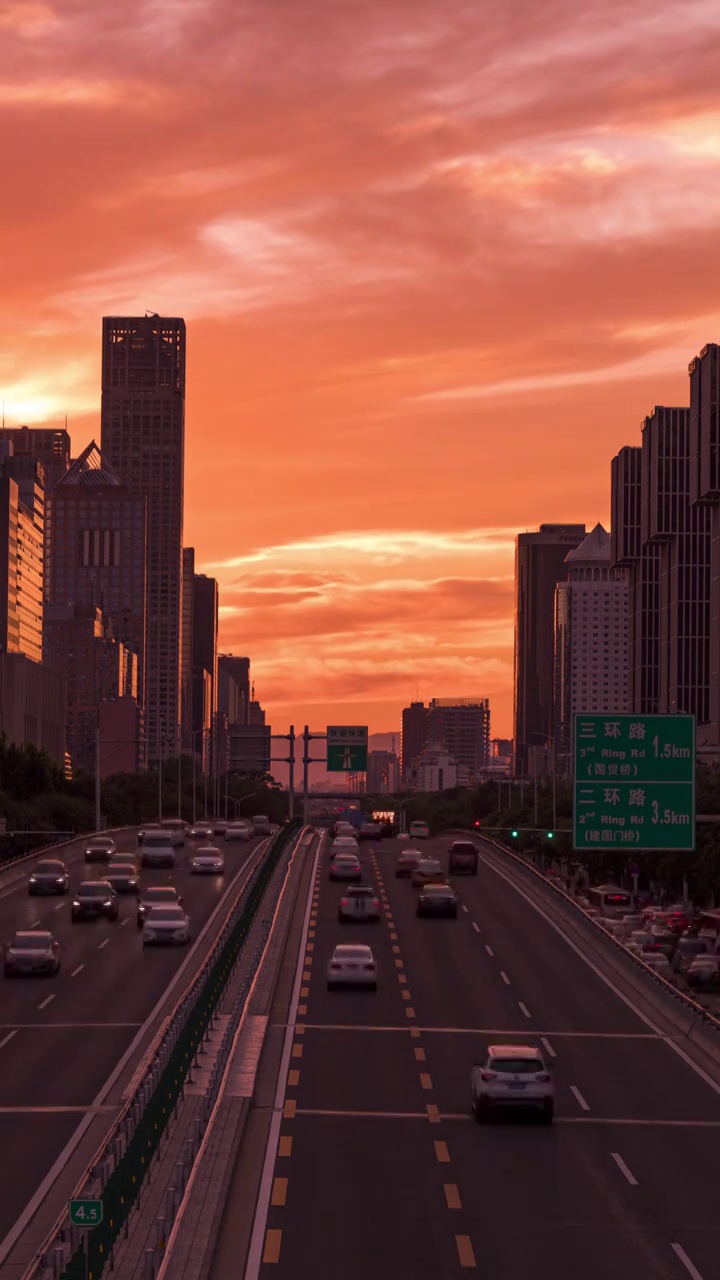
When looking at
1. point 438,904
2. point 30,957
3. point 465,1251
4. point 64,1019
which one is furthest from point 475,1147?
point 438,904

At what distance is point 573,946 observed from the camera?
228ft

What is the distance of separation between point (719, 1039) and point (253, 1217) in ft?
75.1

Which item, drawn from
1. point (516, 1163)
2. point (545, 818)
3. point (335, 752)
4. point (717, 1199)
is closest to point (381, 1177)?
point (516, 1163)

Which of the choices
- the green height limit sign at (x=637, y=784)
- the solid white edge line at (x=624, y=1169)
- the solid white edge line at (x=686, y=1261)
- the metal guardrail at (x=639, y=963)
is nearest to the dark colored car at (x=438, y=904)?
the metal guardrail at (x=639, y=963)

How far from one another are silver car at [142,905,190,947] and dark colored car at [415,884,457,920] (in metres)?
13.6

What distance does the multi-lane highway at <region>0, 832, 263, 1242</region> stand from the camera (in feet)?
107

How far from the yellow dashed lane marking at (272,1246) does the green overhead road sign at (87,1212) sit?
24.5ft

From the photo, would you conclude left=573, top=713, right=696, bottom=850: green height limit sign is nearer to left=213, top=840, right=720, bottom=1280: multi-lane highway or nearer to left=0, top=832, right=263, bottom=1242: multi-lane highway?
left=213, top=840, right=720, bottom=1280: multi-lane highway

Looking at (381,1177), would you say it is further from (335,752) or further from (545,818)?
(545,818)

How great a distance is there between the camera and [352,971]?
2162 inches

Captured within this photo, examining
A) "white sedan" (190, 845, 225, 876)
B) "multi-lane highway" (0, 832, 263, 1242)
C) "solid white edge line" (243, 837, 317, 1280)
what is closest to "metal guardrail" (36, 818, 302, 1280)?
"solid white edge line" (243, 837, 317, 1280)

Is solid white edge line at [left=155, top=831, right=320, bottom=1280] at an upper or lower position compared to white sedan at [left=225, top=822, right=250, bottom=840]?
lower

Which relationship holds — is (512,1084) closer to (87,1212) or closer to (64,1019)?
(64,1019)

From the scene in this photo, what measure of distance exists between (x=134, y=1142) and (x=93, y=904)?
51916 millimetres
